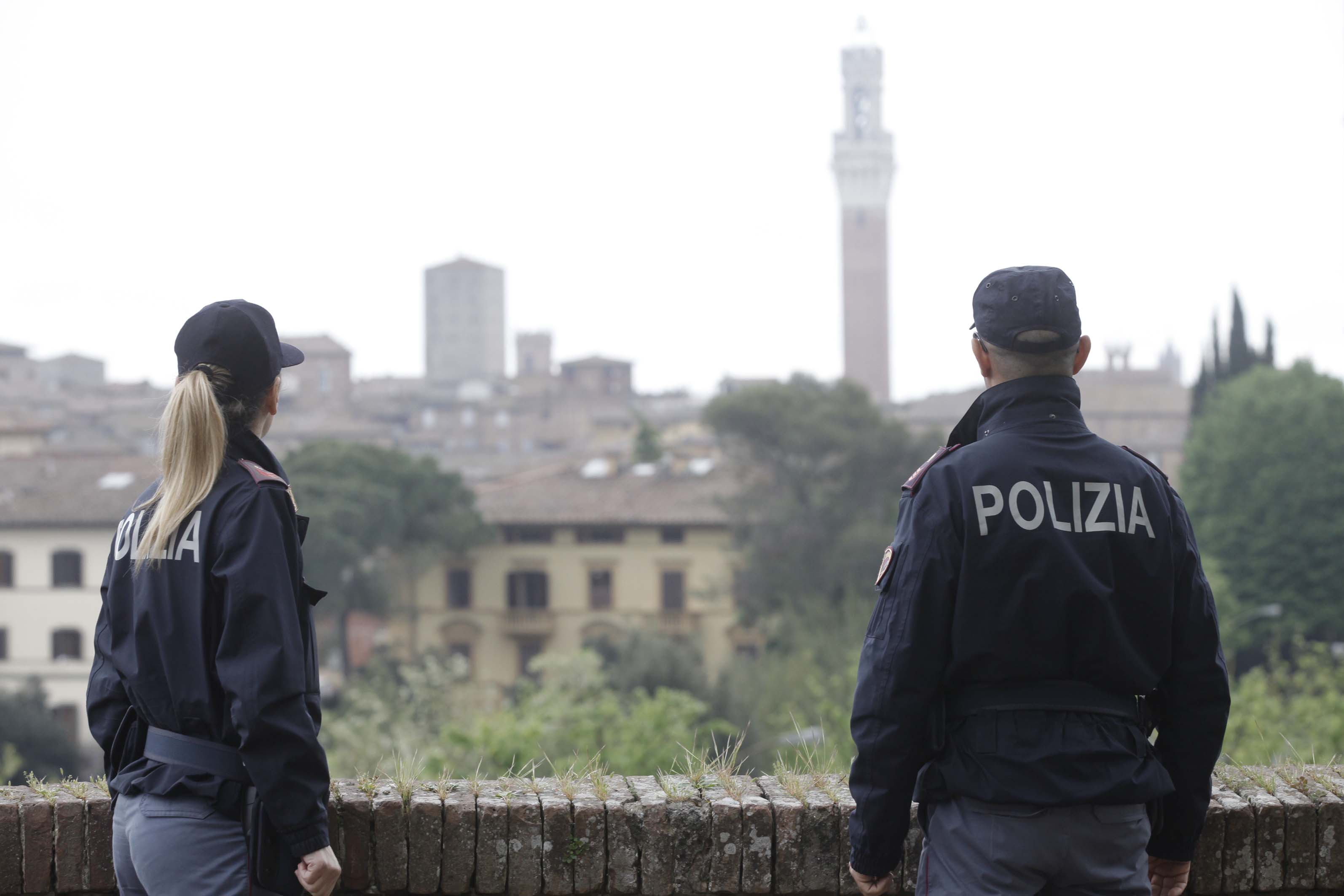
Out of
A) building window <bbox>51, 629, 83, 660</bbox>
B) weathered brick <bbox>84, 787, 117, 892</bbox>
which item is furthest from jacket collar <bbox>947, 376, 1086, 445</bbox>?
building window <bbox>51, 629, 83, 660</bbox>

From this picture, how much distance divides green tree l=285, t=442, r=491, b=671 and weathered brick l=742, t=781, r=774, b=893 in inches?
1208

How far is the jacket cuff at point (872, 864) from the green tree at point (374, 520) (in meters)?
31.3

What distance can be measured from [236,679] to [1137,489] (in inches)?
58.0

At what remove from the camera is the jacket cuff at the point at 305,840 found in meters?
1.99

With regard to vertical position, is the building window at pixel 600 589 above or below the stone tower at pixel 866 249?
below

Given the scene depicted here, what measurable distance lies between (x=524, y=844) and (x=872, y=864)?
0.85 meters

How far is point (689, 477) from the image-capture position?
131 ft

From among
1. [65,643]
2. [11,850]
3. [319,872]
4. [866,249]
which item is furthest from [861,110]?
[319,872]

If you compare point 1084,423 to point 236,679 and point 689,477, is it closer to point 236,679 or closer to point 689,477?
point 236,679

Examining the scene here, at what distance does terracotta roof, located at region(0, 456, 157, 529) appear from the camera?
35.1 m

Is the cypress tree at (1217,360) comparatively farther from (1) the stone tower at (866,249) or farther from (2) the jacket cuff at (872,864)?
(2) the jacket cuff at (872,864)

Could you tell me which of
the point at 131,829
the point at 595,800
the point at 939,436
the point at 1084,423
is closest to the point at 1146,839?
the point at 1084,423

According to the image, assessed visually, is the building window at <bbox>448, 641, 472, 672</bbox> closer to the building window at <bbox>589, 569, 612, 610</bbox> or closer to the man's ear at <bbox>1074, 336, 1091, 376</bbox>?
the building window at <bbox>589, 569, 612, 610</bbox>

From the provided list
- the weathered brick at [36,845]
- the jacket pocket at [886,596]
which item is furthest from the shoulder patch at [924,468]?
the weathered brick at [36,845]
